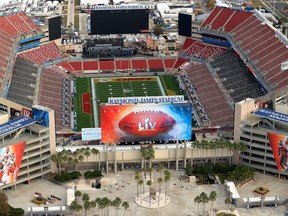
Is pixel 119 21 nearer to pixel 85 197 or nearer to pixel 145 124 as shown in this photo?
pixel 145 124

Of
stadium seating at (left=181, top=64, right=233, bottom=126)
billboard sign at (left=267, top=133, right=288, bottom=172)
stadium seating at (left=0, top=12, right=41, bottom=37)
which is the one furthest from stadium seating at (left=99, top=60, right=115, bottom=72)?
billboard sign at (left=267, top=133, right=288, bottom=172)

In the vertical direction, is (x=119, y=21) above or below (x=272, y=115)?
above

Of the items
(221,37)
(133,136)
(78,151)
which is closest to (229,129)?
(133,136)

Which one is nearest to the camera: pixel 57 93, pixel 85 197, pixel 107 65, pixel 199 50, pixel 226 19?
pixel 85 197

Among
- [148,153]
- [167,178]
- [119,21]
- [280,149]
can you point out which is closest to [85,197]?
→ [167,178]

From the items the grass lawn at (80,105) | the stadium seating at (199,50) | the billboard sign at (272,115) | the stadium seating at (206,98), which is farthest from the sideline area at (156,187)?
the stadium seating at (199,50)

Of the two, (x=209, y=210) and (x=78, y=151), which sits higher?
(x=78, y=151)

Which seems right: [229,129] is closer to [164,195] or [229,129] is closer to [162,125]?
[162,125]

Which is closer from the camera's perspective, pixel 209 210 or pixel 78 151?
pixel 209 210
